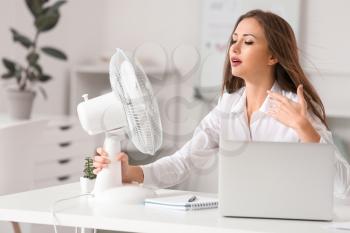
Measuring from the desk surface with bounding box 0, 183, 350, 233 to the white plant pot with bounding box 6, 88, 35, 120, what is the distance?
1.97 metres

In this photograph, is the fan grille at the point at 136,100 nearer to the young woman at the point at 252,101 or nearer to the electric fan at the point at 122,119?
the electric fan at the point at 122,119

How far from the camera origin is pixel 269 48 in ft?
8.02

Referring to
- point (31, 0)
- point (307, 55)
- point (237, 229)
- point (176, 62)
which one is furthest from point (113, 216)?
point (176, 62)

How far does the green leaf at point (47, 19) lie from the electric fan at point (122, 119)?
2149 mm

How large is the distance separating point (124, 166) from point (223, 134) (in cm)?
37

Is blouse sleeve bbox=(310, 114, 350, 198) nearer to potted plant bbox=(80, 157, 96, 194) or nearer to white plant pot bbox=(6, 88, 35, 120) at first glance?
potted plant bbox=(80, 157, 96, 194)

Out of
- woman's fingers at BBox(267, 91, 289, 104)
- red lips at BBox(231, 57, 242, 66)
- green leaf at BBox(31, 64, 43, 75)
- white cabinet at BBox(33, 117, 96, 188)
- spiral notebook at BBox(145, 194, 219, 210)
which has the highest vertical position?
red lips at BBox(231, 57, 242, 66)

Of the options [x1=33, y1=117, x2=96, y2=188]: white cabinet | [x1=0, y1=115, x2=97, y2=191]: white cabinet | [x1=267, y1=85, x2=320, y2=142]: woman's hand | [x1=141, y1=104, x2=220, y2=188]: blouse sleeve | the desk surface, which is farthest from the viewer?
[x1=33, y1=117, x2=96, y2=188]: white cabinet

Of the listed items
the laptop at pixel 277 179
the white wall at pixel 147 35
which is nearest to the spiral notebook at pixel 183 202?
the laptop at pixel 277 179

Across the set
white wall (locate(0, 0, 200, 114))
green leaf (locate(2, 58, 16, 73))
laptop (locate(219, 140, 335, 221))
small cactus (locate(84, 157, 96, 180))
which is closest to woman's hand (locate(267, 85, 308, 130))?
laptop (locate(219, 140, 335, 221))

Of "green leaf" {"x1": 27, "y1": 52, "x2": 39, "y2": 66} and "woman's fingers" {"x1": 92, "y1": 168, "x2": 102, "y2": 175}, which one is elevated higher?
"green leaf" {"x1": 27, "y1": 52, "x2": 39, "y2": 66}

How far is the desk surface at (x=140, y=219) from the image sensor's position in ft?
6.37

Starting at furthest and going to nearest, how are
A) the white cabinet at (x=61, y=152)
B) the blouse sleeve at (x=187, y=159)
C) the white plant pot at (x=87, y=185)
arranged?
the white cabinet at (x=61, y=152) < the blouse sleeve at (x=187, y=159) < the white plant pot at (x=87, y=185)

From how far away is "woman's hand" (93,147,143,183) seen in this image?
90.0 inches
